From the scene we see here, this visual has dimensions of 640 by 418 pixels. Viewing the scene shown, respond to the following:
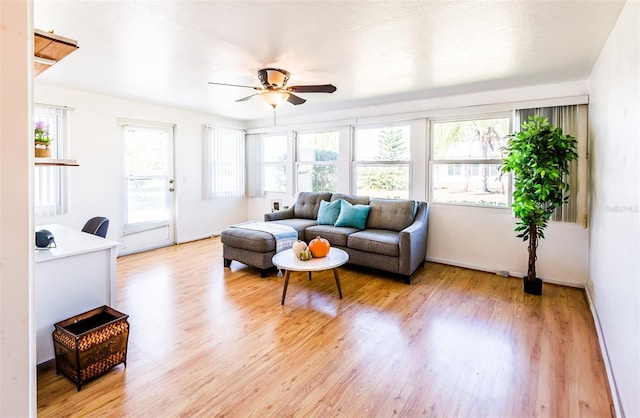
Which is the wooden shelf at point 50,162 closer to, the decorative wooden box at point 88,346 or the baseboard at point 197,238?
the decorative wooden box at point 88,346

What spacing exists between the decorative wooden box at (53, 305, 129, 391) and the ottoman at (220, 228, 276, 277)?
1799 mm

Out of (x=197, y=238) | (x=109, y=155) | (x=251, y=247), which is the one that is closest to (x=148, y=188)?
(x=109, y=155)

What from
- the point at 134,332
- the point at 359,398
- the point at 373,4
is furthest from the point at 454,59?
the point at 134,332

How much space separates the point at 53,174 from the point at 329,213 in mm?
3565

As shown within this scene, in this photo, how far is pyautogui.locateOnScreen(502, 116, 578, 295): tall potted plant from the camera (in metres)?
3.21

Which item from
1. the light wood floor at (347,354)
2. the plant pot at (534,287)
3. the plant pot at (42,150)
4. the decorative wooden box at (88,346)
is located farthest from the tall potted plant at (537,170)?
the plant pot at (42,150)

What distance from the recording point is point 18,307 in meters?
Answer: 0.72

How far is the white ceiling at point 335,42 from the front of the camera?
2096 mm

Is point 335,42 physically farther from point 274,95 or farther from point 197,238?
point 197,238

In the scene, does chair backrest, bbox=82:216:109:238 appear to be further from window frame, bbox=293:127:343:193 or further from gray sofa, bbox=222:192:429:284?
window frame, bbox=293:127:343:193

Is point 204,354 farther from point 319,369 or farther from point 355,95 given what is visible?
point 355,95

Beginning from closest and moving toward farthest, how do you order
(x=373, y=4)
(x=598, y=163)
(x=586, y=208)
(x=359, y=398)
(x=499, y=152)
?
(x=359, y=398) → (x=373, y=4) → (x=598, y=163) → (x=586, y=208) → (x=499, y=152)

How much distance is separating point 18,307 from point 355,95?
4.20m

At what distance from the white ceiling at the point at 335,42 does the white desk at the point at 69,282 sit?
5.09 feet
